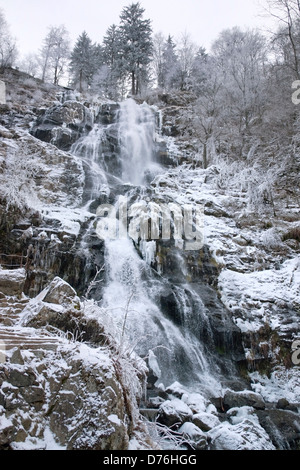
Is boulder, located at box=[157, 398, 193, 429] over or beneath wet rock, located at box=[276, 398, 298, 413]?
over

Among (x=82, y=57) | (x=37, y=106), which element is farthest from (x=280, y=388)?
(x=82, y=57)

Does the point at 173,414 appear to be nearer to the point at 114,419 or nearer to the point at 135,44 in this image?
the point at 114,419

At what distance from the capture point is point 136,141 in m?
19.9

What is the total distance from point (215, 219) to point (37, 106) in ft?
56.6

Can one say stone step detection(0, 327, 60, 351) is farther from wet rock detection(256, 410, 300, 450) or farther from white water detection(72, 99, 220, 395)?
wet rock detection(256, 410, 300, 450)

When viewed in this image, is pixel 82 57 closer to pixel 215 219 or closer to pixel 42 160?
pixel 42 160

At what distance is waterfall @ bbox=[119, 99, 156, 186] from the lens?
710 inches

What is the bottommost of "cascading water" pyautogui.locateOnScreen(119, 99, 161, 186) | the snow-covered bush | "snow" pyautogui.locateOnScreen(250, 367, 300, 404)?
"snow" pyautogui.locateOnScreen(250, 367, 300, 404)

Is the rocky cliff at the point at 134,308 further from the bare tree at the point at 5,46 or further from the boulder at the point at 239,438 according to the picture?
the bare tree at the point at 5,46

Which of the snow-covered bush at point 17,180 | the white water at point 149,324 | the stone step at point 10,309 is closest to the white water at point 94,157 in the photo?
the snow-covered bush at point 17,180

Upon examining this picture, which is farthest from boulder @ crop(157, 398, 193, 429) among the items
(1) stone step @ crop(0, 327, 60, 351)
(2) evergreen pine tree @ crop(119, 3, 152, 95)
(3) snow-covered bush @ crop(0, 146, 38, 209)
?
(2) evergreen pine tree @ crop(119, 3, 152, 95)

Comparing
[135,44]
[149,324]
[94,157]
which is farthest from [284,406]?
[135,44]

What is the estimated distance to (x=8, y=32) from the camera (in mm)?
29531

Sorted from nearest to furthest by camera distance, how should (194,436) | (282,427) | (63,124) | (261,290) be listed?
(194,436), (282,427), (261,290), (63,124)
